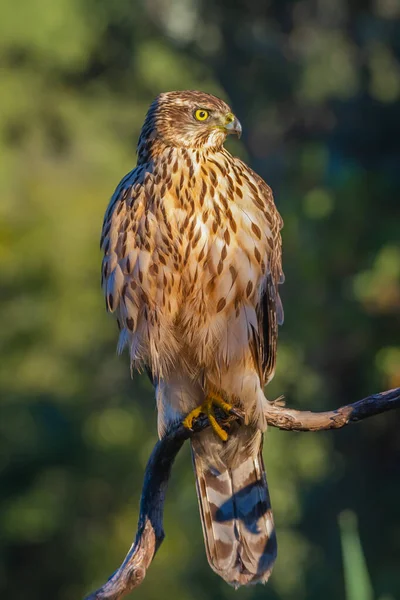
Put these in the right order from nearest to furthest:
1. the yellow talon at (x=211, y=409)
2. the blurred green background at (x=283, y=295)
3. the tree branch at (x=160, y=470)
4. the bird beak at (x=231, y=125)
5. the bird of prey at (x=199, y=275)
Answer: the tree branch at (x=160, y=470) < the bird of prey at (x=199, y=275) < the bird beak at (x=231, y=125) < the yellow talon at (x=211, y=409) < the blurred green background at (x=283, y=295)

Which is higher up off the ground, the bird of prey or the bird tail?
the bird of prey

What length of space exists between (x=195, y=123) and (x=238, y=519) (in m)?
1.69

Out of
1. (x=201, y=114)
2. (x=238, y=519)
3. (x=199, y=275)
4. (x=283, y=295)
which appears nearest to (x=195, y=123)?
(x=201, y=114)

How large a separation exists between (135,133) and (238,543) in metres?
15.0

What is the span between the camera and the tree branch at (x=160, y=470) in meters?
4.02

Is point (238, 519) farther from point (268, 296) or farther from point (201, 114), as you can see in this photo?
point (201, 114)

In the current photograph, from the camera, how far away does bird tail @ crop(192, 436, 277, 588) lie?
5.23 meters

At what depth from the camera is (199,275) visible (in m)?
4.78

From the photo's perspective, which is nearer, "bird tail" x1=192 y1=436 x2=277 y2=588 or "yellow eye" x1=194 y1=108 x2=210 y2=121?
"yellow eye" x1=194 y1=108 x2=210 y2=121

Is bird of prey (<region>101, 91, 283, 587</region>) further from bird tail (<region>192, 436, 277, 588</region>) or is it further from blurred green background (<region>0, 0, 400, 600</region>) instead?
blurred green background (<region>0, 0, 400, 600</region>)

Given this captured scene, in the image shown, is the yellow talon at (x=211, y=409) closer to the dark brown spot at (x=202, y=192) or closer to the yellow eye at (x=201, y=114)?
the dark brown spot at (x=202, y=192)

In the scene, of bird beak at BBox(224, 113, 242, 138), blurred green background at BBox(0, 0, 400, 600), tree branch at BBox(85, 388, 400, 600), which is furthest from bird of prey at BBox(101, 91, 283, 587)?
blurred green background at BBox(0, 0, 400, 600)

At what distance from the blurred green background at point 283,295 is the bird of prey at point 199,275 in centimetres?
575

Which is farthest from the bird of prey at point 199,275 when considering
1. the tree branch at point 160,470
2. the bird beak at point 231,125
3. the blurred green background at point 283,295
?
the blurred green background at point 283,295
